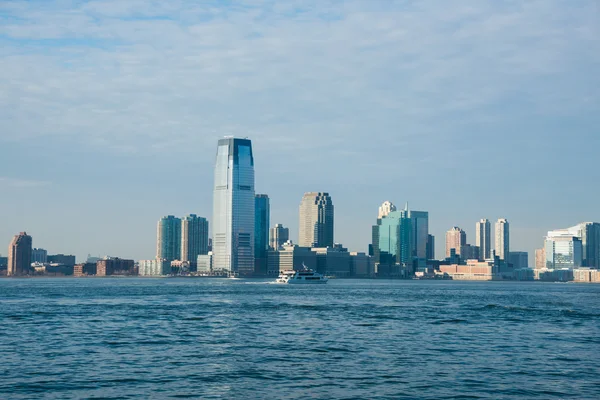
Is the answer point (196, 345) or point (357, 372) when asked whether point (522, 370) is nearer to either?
point (357, 372)

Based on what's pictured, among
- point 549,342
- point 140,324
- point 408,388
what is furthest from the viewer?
point 140,324

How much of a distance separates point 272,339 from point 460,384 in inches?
1094

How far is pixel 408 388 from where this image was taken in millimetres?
48344

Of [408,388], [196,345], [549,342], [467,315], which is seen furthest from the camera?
[467,315]

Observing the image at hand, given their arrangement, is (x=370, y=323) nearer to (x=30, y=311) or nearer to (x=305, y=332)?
(x=305, y=332)

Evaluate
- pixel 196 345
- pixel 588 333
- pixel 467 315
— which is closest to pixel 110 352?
pixel 196 345

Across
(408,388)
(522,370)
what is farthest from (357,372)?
(522,370)

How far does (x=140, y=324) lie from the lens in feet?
293

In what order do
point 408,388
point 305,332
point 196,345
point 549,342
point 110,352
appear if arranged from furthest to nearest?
point 305,332, point 549,342, point 196,345, point 110,352, point 408,388

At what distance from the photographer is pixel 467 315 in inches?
4365

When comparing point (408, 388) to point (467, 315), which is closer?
point (408, 388)

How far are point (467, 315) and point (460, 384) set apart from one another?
62427 mm

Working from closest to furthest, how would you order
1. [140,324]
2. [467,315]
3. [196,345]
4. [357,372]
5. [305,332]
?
[357,372] → [196,345] → [305,332] → [140,324] → [467,315]

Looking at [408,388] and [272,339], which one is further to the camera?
[272,339]
